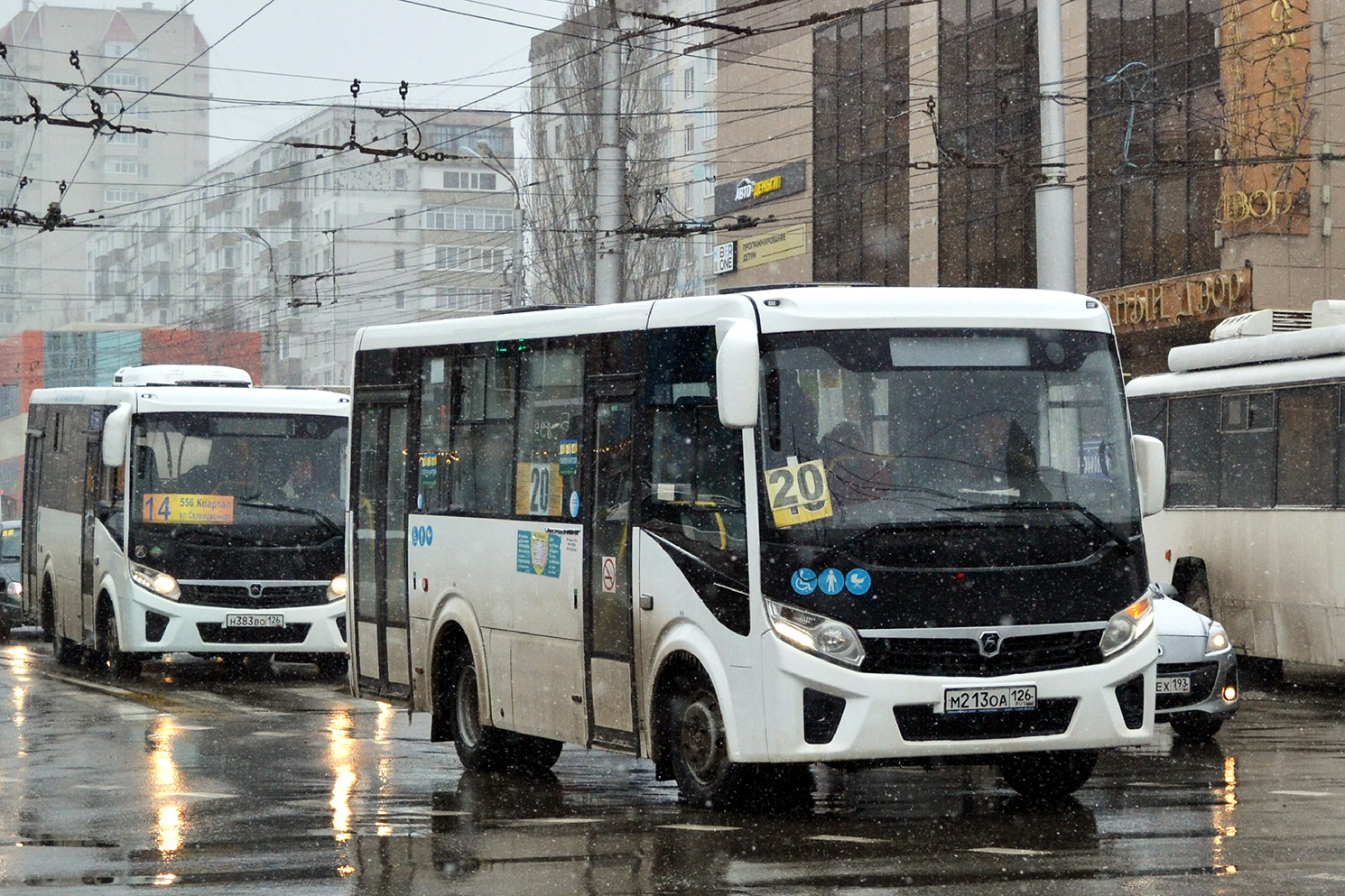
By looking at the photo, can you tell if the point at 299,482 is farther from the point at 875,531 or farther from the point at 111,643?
the point at 875,531

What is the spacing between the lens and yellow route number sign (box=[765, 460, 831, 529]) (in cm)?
1010

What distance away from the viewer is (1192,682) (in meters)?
14.1

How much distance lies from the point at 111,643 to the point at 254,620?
1.72 metres

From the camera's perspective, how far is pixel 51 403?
25.1m

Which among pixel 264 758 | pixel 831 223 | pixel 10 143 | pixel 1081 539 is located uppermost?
pixel 10 143

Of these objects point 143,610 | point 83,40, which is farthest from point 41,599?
point 83,40

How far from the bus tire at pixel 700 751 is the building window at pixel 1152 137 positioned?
2459cm

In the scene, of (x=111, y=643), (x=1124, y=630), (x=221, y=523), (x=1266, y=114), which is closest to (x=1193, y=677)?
(x=1124, y=630)

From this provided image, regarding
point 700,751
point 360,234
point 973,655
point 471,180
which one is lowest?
point 700,751

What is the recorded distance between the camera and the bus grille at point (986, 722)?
1002cm

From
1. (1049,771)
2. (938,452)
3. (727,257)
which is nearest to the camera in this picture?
(938,452)

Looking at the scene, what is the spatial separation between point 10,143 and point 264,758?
157 metres

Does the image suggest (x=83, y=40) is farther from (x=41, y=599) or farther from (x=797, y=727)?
(x=797, y=727)

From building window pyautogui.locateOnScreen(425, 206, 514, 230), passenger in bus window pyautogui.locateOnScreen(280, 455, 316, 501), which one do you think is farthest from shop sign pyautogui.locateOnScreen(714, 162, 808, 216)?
building window pyautogui.locateOnScreen(425, 206, 514, 230)
